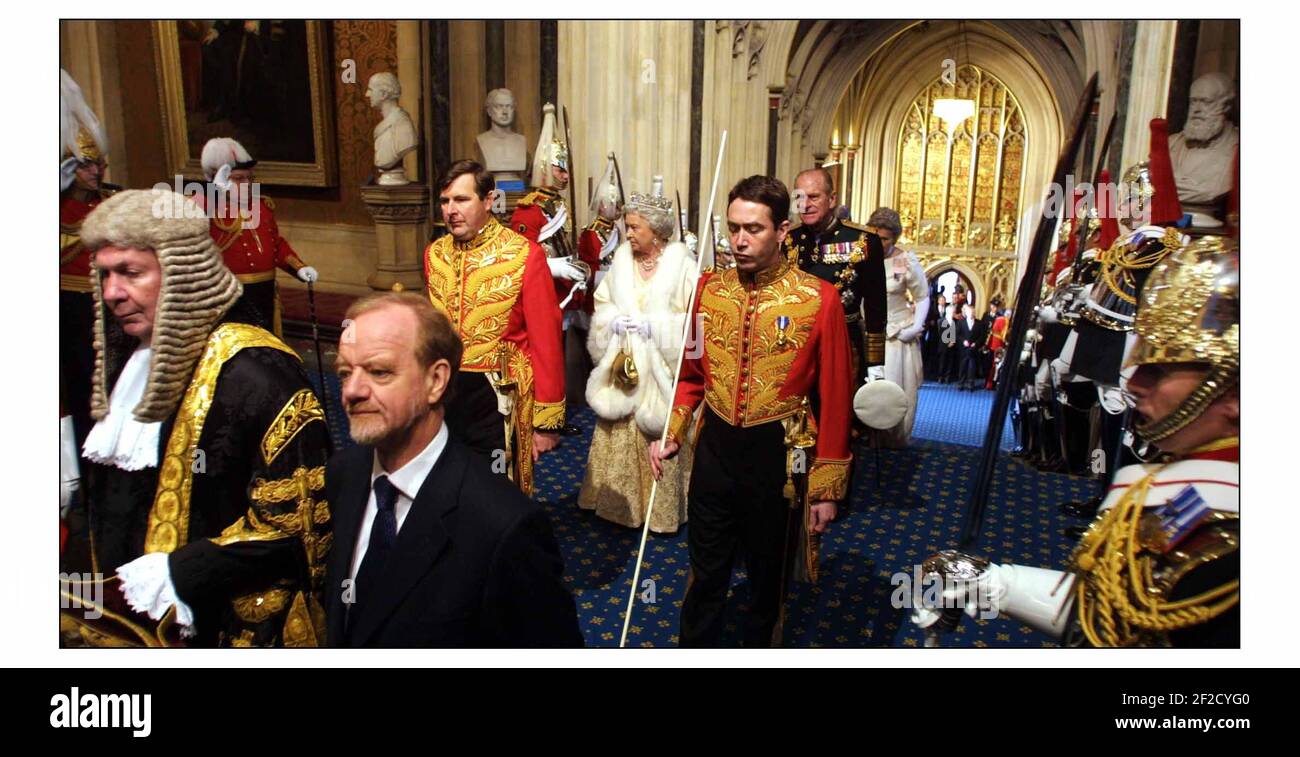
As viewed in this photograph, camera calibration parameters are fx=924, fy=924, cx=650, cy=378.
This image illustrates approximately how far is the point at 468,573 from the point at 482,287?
2.01 meters

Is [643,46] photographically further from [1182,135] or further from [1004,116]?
[1004,116]

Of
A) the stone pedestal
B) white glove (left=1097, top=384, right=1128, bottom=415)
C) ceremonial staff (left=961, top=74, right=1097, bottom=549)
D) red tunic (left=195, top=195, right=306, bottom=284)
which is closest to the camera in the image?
ceremonial staff (left=961, top=74, right=1097, bottom=549)

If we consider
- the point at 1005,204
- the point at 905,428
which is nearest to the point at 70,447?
the point at 905,428

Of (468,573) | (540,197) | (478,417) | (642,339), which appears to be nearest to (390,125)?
(540,197)

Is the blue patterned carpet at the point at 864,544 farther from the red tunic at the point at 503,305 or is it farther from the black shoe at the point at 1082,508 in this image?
the red tunic at the point at 503,305

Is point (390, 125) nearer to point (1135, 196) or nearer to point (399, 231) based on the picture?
point (399, 231)

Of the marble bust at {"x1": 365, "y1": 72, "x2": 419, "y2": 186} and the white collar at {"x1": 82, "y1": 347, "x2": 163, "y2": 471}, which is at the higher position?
the marble bust at {"x1": 365, "y1": 72, "x2": 419, "y2": 186}

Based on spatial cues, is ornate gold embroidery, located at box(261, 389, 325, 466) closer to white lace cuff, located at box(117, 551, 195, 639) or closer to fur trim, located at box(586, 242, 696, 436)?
white lace cuff, located at box(117, 551, 195, 639)

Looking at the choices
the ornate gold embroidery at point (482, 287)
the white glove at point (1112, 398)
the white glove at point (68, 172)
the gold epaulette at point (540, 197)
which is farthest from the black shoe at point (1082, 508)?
the white glove at point (68, 172)

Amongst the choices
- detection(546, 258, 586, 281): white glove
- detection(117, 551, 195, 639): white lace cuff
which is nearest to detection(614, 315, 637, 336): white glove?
detection(546, 258, 586, 281): white glove

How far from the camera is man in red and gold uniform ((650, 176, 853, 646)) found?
306cm

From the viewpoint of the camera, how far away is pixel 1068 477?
5.95m

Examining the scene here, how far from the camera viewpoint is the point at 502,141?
6.68m

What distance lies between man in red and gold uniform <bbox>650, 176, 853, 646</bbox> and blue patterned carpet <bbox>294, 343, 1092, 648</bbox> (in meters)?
0.59
